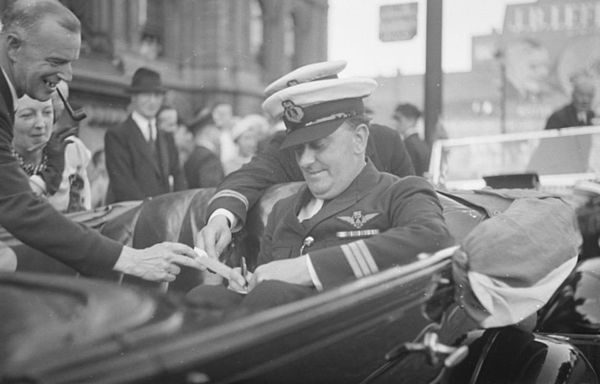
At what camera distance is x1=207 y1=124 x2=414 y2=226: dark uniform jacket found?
1.84m

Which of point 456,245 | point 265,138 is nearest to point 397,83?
point 265,138

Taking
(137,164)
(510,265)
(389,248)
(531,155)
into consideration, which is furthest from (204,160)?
(531,155)

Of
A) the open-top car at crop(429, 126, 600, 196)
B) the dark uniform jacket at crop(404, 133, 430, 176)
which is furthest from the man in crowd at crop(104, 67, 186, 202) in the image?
the open-top car at crop(429, 126, 600, 196)

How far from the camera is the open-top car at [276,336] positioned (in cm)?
84

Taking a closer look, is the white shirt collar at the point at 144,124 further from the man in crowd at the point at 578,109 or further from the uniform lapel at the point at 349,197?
the man in crowd at the point at 578,109

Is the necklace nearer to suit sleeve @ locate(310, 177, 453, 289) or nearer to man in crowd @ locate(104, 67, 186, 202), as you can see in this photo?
man in crowd @ locate(104, 67, 186, 202)

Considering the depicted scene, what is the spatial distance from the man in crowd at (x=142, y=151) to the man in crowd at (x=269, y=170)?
0.15 m

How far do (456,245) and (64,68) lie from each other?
2.47 feet

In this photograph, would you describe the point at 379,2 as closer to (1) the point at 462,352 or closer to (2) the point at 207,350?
(1) the point at 462,352

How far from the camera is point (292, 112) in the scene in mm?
1695

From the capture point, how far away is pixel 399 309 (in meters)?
1.29

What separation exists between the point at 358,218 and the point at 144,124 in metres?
0.49

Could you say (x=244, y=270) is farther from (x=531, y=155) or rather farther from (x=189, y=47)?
(x=531, y=155)

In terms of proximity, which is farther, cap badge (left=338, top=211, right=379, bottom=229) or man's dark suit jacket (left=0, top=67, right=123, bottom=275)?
cap badge (left=338, top=211, right=379, bottom=229)
